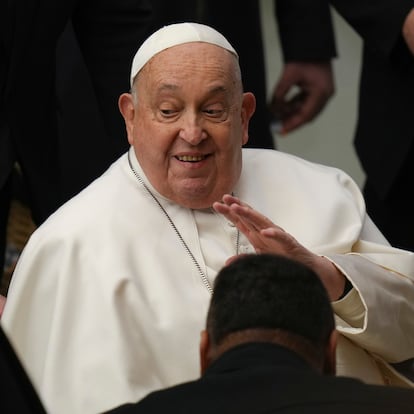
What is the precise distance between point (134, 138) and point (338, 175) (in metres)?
0.73

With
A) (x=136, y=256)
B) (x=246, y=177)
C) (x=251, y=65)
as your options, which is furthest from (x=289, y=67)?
(x=136, y=256)

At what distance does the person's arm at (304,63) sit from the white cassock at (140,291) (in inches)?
63.1

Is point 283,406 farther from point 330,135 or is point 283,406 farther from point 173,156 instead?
point 330,135

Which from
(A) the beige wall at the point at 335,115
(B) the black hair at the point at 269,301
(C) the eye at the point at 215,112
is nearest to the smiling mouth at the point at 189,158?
(C) the eye at the point at 215,112

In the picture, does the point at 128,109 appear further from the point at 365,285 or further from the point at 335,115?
the point at 335,115

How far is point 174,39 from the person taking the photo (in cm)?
509

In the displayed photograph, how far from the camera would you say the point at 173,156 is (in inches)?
198

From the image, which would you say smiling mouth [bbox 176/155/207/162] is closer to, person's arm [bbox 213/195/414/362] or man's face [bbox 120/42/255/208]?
man's face [bbox 120/42/255/208]

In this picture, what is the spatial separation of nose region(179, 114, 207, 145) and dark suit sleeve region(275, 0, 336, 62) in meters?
2.00

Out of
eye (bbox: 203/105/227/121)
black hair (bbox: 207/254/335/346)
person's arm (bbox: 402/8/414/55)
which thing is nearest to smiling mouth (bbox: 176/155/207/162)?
eye (bbox: 203/105/227/121)

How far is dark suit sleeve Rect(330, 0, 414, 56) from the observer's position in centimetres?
657

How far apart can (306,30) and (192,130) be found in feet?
6.84

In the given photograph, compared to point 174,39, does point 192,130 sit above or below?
below

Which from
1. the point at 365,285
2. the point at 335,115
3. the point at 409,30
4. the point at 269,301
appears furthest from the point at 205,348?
the point at 335,115
